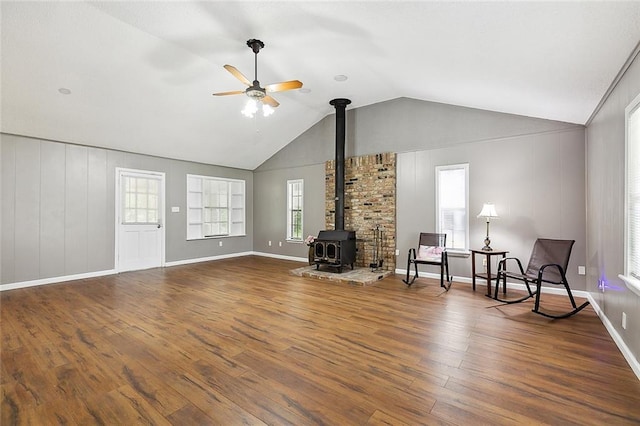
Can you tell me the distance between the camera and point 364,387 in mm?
2100

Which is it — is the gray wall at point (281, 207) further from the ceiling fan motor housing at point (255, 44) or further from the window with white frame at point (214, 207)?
the ceiling fan motor housing at point (255, 44)

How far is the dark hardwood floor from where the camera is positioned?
1846 mm

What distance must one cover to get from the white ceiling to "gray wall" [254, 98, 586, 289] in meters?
0.37

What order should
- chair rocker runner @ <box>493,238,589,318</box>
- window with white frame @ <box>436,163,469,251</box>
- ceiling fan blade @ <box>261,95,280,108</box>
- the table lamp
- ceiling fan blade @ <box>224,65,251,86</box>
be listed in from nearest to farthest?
ceiling fan blade @ <box>224,65,251,86</box>, chair rocker runner @ <box>493,238,589,318</box>, ceiling fan blade @ <box>261,95,280,108</box>, the table lamp, window with white frame @ <box>436,163,469,251</box>

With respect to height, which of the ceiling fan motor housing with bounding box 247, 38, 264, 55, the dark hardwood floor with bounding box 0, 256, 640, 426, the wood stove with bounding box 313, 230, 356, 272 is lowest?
the dark hardwood floor with bounding box 0, 256, 640, 426

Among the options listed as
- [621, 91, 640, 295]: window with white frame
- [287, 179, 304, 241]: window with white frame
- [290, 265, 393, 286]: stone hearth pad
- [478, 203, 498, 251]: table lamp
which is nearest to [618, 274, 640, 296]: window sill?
[621, 91, 640, 295]: window with white frame

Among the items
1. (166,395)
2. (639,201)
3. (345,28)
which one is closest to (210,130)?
(345,28)

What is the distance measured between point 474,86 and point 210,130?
4.95 m

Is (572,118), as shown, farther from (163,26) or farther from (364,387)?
(163,26)

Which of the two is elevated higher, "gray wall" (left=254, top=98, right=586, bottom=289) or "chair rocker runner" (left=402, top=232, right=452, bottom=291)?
"gray wall" (left=254, top=98, right=586, bottom=289)

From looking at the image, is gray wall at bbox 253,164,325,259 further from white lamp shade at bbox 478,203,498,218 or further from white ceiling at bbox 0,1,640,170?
white lamp shade at bbox 478,203,498,218

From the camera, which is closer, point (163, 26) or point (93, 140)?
point (163, 26)

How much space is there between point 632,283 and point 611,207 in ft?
3.44

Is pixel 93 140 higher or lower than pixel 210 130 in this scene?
lower
